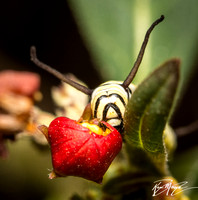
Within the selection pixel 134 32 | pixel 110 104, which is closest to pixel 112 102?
pixel 110 104

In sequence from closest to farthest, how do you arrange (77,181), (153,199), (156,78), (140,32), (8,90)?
(156,78), (153,199), (8,90), (77,181), (140,32)

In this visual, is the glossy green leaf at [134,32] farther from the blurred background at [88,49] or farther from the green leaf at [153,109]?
the green leaf at [153,109]

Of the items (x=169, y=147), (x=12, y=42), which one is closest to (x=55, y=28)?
(x=12, y=42)

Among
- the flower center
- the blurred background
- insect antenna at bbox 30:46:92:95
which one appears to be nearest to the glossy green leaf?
the blurred background

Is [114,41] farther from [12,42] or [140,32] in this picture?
[12,42]

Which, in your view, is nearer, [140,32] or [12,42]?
[140,32]

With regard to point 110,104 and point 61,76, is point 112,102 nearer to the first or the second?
point 110,104

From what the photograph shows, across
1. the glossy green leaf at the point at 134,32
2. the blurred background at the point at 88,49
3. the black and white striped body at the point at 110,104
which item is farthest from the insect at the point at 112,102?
the glossy green leaf at the point at 134,32

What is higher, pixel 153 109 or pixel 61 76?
pixel 61 76
